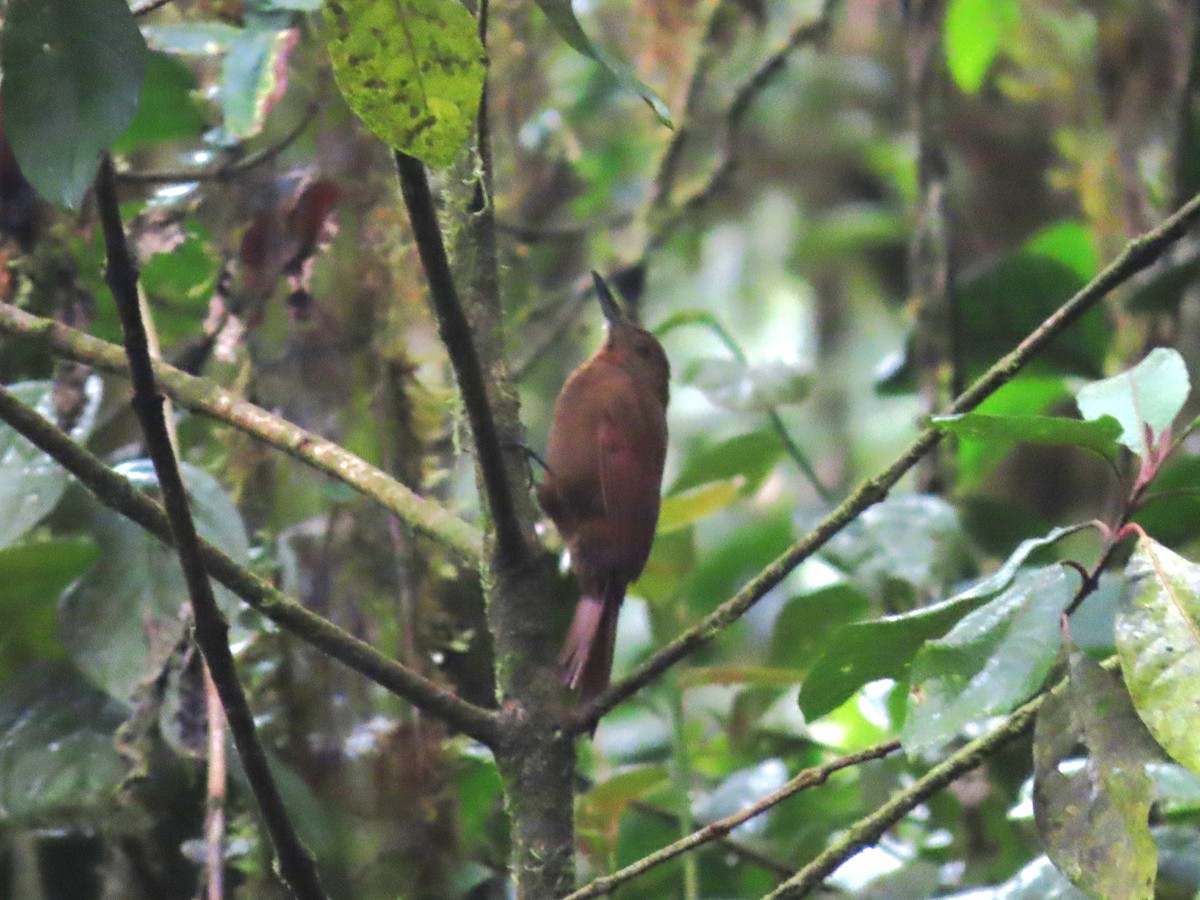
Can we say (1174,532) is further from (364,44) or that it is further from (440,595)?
(364,44)

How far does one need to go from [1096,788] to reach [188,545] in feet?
2.24

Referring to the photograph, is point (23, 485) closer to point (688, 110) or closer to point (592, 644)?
point (592, 644)

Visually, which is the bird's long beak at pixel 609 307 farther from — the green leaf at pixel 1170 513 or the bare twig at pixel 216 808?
the bare twig at pixel 216 808

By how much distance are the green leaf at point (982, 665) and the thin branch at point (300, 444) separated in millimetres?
505

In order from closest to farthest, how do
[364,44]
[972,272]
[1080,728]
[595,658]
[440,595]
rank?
[364,44] → [1080,728] → [595,658] → [440,595] → [972,272]

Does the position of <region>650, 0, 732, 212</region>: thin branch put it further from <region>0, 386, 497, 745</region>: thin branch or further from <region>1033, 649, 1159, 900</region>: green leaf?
<region>1033, 649, 1159, 900</region>: green leaf

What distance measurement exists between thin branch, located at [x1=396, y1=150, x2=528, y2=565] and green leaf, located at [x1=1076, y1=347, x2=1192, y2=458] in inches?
20.5

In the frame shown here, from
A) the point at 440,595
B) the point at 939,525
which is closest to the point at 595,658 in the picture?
the point at 440,595

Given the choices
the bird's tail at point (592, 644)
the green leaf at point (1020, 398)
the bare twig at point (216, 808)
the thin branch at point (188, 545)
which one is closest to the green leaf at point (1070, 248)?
the green leaf at point (1020, 398)

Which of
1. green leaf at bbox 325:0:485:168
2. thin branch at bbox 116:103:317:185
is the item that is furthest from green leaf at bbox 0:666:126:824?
green leaf at bbox 325:0:485:168

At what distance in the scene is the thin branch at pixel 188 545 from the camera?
0.92m

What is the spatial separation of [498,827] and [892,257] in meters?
4.75

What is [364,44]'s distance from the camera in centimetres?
95

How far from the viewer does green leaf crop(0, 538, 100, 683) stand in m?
1.64
